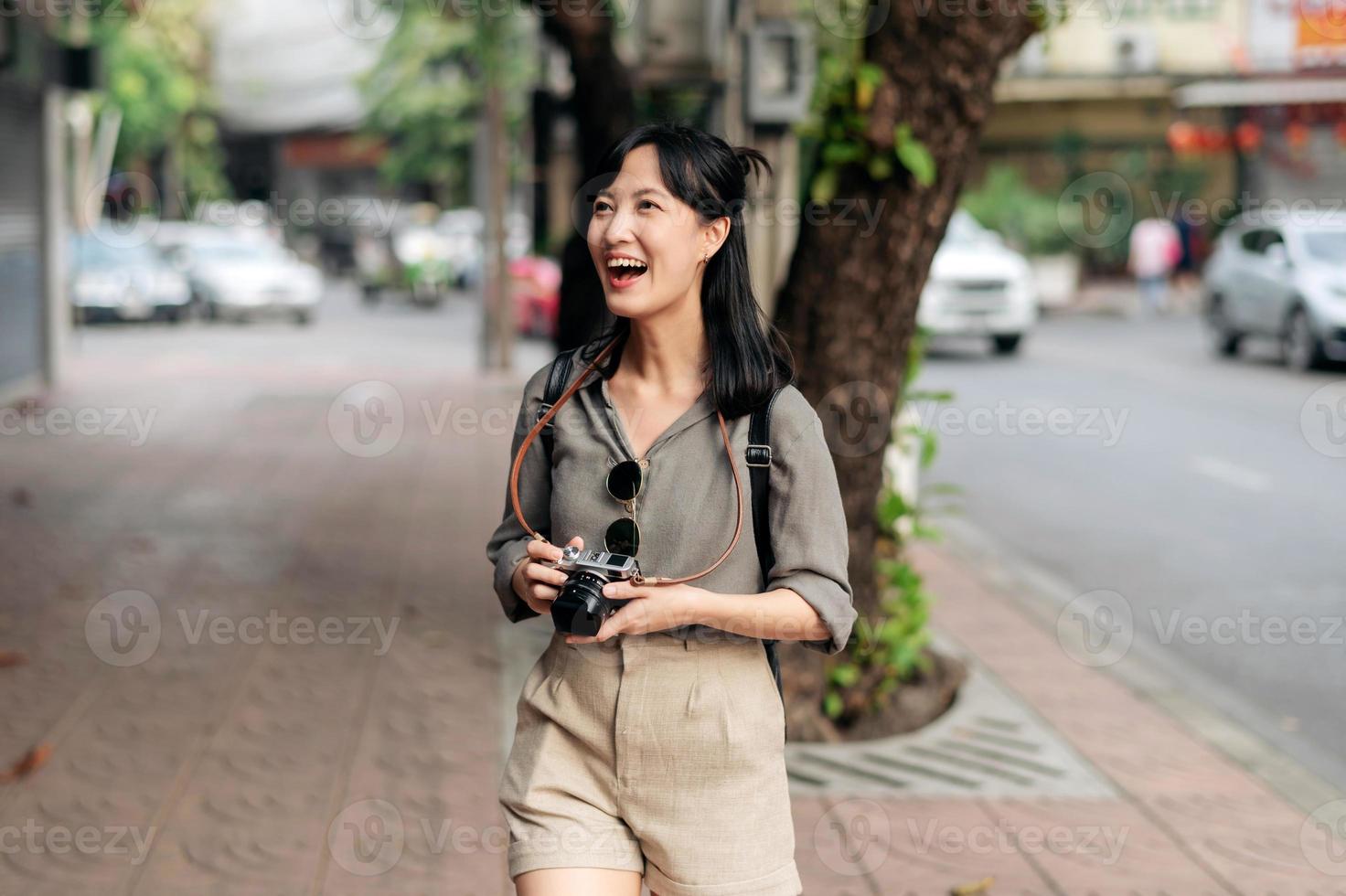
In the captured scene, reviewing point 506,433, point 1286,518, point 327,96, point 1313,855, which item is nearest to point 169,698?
point 1313,855

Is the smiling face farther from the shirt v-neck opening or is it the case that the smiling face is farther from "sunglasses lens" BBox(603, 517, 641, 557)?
"sunglasses lens" BBox(603, 517, 641, 557)

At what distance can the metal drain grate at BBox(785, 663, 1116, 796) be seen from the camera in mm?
5441

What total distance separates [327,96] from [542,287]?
2481cm

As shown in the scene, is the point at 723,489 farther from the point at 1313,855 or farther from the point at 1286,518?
the point at 1286,518

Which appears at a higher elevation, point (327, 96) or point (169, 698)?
point (327, 96)

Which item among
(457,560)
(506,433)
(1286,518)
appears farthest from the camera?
(506,433)

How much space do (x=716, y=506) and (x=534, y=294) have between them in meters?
21.8

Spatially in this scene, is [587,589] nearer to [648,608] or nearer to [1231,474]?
[648,608]

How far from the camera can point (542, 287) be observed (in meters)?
23.8

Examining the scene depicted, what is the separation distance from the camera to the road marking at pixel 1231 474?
11.9m

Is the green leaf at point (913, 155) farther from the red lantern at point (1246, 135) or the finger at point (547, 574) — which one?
the red lantern at point (1246, 135)

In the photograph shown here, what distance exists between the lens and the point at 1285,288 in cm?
1955

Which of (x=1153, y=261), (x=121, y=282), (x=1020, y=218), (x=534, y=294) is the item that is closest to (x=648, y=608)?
(x=534, y=294)

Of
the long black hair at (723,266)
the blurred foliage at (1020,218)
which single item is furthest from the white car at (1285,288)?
the long black hair at (723,266)
